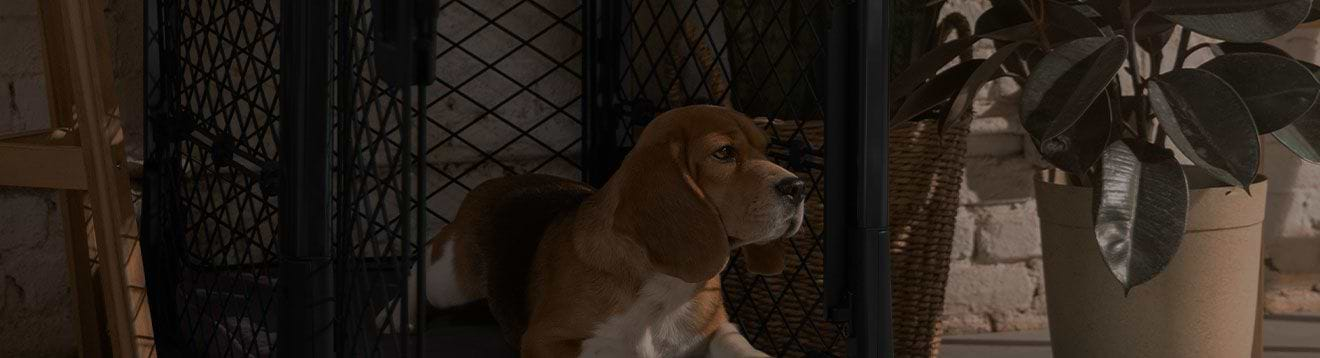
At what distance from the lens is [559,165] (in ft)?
8.76

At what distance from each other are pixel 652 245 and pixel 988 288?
1.31 meters

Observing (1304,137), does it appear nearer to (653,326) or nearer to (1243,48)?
(1243,48)

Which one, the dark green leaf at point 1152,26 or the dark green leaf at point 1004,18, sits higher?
the dark green leaf at point 1004,18

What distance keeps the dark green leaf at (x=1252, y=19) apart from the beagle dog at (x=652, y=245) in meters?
0.65

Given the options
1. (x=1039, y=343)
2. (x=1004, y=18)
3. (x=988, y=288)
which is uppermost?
(x=1004, y=18)

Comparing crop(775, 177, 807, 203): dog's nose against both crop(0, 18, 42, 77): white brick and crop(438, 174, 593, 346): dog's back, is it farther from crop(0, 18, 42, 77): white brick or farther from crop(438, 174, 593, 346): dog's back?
crop(0, 18, 42, 77): white brick

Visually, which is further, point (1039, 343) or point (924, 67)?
point (1039, 343)

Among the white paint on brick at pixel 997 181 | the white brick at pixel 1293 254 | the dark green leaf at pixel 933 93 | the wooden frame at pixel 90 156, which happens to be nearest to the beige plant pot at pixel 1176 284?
the dark green leaf at pixel 933 93

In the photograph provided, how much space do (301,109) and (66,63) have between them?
2.08 ft

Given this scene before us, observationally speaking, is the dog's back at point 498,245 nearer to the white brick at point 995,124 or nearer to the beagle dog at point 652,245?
the beagle dog at point 652,245

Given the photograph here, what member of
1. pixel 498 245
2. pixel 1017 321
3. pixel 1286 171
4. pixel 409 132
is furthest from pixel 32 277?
pixel 1286 171

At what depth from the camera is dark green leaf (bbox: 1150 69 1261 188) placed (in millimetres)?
1880

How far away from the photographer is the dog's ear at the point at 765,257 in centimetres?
187

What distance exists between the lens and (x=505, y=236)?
2.10 m
